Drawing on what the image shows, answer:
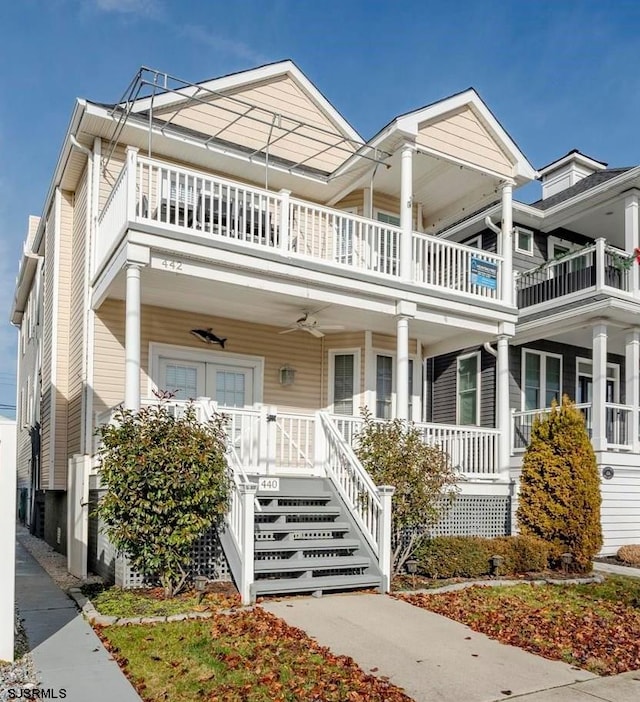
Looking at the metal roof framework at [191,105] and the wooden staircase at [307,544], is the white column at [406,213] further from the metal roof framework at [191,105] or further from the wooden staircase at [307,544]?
the wooden staircase at [307,544]

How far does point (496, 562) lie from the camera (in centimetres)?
910

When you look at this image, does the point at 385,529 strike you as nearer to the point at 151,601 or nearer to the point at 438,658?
the point at 438,658

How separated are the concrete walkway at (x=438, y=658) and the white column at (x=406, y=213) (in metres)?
6.18

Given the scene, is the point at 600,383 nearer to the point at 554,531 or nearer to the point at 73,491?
the point at 554,531

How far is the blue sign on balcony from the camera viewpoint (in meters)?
12.3

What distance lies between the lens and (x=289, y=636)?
5.76 m

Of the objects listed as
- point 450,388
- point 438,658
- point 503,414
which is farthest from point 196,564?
point 450,388

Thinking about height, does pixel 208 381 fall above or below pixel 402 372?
below

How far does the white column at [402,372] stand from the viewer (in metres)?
10.8

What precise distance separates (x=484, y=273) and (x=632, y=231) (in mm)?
4099

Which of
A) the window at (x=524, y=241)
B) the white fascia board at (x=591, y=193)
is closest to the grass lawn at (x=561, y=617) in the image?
the white fascia board at (x=591, y=193)

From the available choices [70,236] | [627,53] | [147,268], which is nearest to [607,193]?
[627,53]

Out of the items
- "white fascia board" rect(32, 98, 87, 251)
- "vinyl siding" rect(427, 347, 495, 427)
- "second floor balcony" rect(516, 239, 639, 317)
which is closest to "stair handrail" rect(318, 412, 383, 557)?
"white fascia board" rect(32, 98, 87, 251)

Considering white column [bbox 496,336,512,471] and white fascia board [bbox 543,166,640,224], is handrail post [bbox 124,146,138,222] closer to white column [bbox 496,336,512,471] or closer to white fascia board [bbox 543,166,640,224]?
white column [bbox 496,336,512,471]
